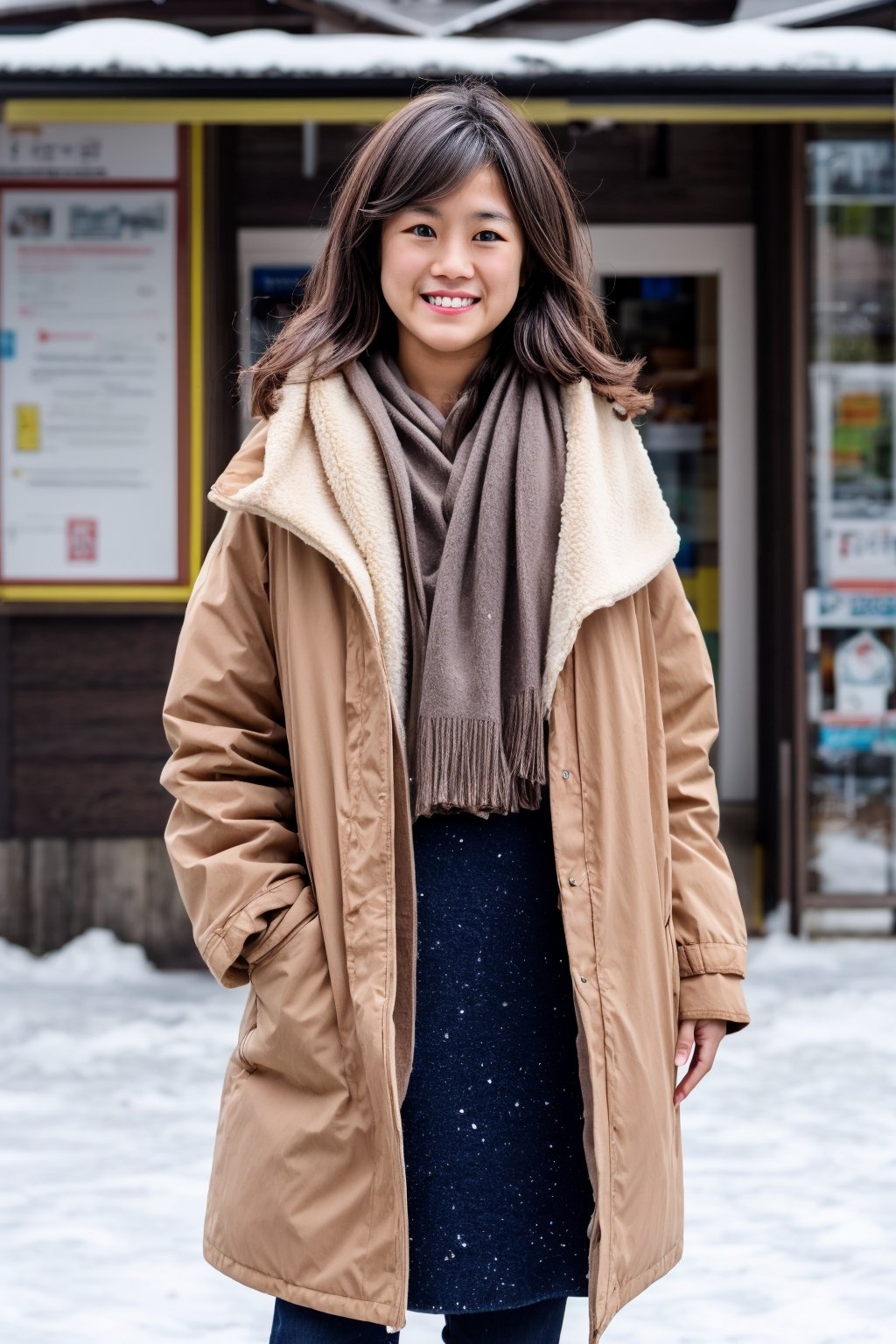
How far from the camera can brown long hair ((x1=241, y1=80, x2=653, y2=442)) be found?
2.04m

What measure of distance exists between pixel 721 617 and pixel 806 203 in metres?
1.58

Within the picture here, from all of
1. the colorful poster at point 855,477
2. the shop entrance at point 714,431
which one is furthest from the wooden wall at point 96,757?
the colorful poster at point 855,477

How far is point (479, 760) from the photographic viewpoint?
197 centimetres

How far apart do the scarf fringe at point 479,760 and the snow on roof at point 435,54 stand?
11.3 ft

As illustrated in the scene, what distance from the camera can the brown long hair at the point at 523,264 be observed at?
2043 mm

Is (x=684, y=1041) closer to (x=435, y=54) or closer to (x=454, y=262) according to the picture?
(x=454, y=262)

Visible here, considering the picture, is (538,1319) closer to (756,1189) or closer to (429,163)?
(429,163)

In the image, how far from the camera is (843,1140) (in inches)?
175

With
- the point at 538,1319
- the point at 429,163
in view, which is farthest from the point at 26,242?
the point at 538,1319

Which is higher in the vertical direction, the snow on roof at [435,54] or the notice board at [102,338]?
the snow on roof at [435,54]

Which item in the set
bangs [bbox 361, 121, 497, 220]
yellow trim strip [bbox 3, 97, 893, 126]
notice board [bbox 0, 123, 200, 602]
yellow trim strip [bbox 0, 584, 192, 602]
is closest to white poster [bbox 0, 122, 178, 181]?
notice board [bbox 0, 123, 200, 602]

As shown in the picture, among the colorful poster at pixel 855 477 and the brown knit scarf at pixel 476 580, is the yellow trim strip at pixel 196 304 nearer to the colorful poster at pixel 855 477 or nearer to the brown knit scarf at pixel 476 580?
the colorful poster at pixel 855 477

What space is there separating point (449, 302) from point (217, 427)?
14.0 ft

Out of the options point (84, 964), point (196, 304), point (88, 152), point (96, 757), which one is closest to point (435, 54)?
point (196, 304)
